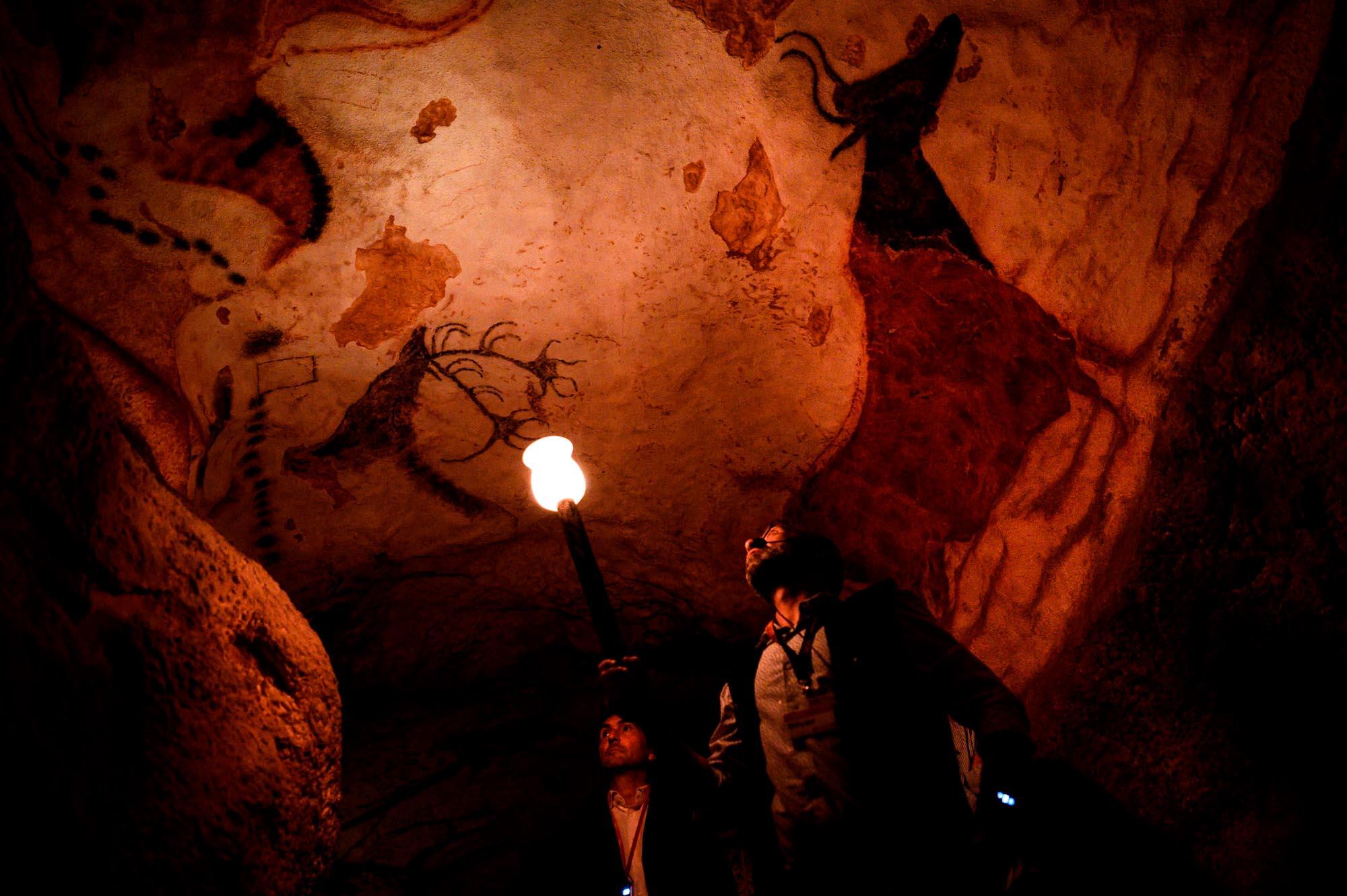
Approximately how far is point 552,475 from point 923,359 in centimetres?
175

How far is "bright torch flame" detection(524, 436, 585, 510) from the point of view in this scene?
2.03 m

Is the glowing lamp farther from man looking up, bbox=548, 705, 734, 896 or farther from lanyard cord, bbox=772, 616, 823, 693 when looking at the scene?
lanyard cord, bbox=772, 616, 823, 693

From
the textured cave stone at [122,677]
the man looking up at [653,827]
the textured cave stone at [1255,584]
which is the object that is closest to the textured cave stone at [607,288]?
the textured cave stone at [1255,584]

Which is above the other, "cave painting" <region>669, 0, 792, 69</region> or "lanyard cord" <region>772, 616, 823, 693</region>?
"cave painting" <region>669, 0, 792, 69</region>

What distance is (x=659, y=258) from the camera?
3.09m

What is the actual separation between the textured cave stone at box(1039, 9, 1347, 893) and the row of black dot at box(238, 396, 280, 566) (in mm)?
3114

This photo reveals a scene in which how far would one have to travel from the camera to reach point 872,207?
113 inches

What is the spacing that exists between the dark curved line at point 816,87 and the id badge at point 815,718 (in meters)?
1.95

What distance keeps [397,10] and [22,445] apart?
165cm

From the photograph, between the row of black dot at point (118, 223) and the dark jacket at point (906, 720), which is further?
the row of black dot at point (118, 223)

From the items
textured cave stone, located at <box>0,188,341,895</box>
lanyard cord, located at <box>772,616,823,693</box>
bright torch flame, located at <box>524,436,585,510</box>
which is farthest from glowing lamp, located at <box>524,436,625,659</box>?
textured cave stone, located at <box>0,188,341,895</box>

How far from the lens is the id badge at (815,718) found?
2361 mm

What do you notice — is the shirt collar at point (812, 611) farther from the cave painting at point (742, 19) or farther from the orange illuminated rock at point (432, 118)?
the orange illuminated rock at point (432, 118)

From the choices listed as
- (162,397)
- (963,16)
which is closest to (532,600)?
(162,397)
